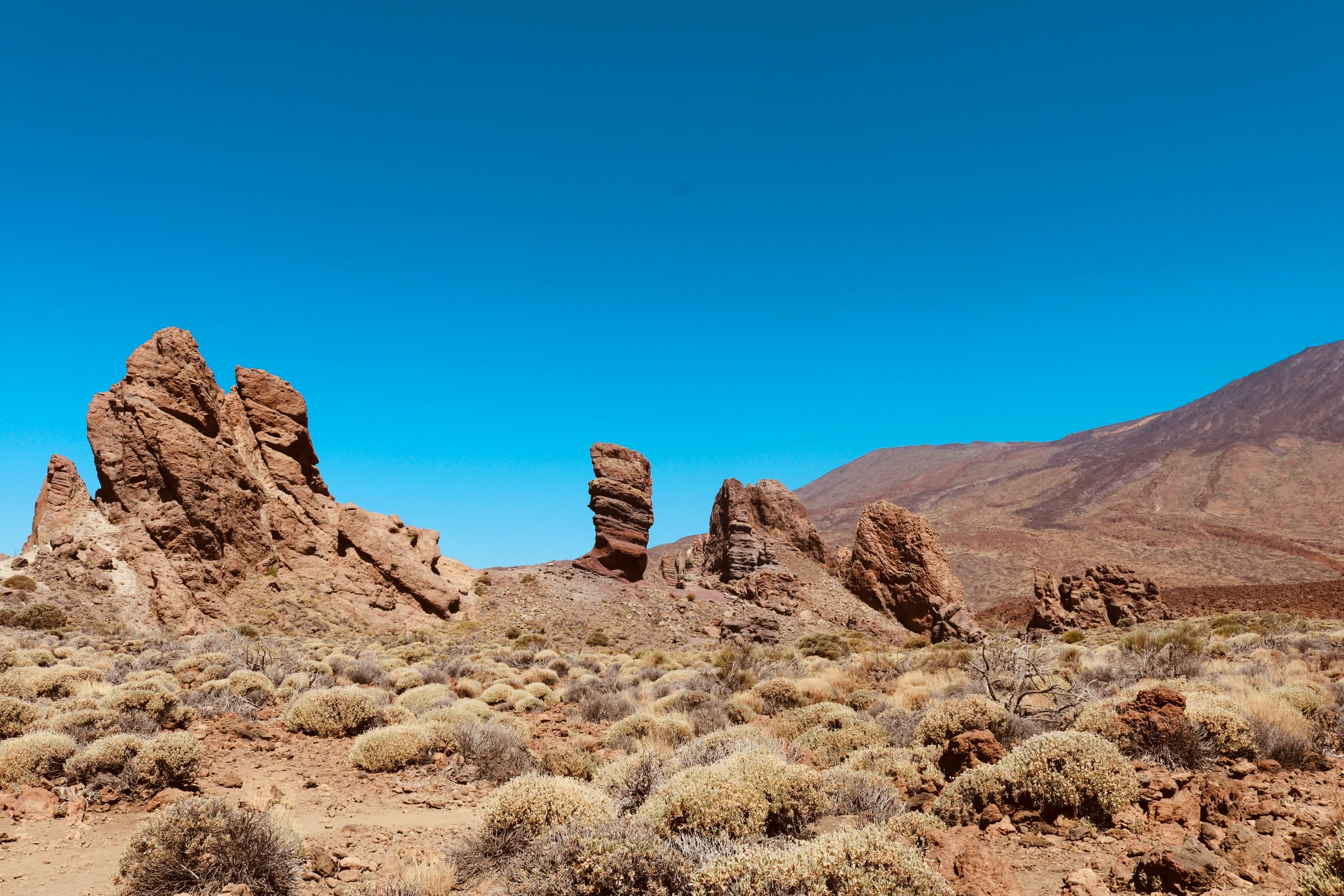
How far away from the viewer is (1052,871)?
4645 millimetres

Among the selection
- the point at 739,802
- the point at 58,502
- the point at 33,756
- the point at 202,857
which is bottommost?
the point at 739,802

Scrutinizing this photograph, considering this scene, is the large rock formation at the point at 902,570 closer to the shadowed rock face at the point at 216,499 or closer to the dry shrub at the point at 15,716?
the shadowed rock face at the point at 216,499

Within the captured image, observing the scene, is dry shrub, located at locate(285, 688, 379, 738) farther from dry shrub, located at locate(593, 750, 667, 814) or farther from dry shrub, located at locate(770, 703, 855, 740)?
dry shrub, located at locate(770, 703, 855, 740)

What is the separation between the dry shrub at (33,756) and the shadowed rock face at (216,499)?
55.8ft

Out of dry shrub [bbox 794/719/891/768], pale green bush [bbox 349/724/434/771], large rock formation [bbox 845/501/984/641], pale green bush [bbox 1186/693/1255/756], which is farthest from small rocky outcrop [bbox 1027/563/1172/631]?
pale green bush [bbox 349/724/434/771]

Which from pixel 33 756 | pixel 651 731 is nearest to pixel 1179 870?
pixel 651 731

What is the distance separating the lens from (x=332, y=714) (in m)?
10.2

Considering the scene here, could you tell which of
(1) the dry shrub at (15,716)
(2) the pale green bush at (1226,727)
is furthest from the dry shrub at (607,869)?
(1) the dry shrub at (15,716)

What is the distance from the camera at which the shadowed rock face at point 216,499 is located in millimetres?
24109

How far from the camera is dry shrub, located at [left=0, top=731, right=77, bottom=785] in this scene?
7.34 metres

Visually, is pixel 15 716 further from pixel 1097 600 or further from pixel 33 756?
pixel 1097 600

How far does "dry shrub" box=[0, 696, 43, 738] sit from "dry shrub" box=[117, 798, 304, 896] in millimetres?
5764

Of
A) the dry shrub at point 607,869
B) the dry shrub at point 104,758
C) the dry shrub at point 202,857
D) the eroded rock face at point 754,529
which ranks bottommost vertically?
the dry shrub at point 607,869

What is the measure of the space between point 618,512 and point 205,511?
2021cm
